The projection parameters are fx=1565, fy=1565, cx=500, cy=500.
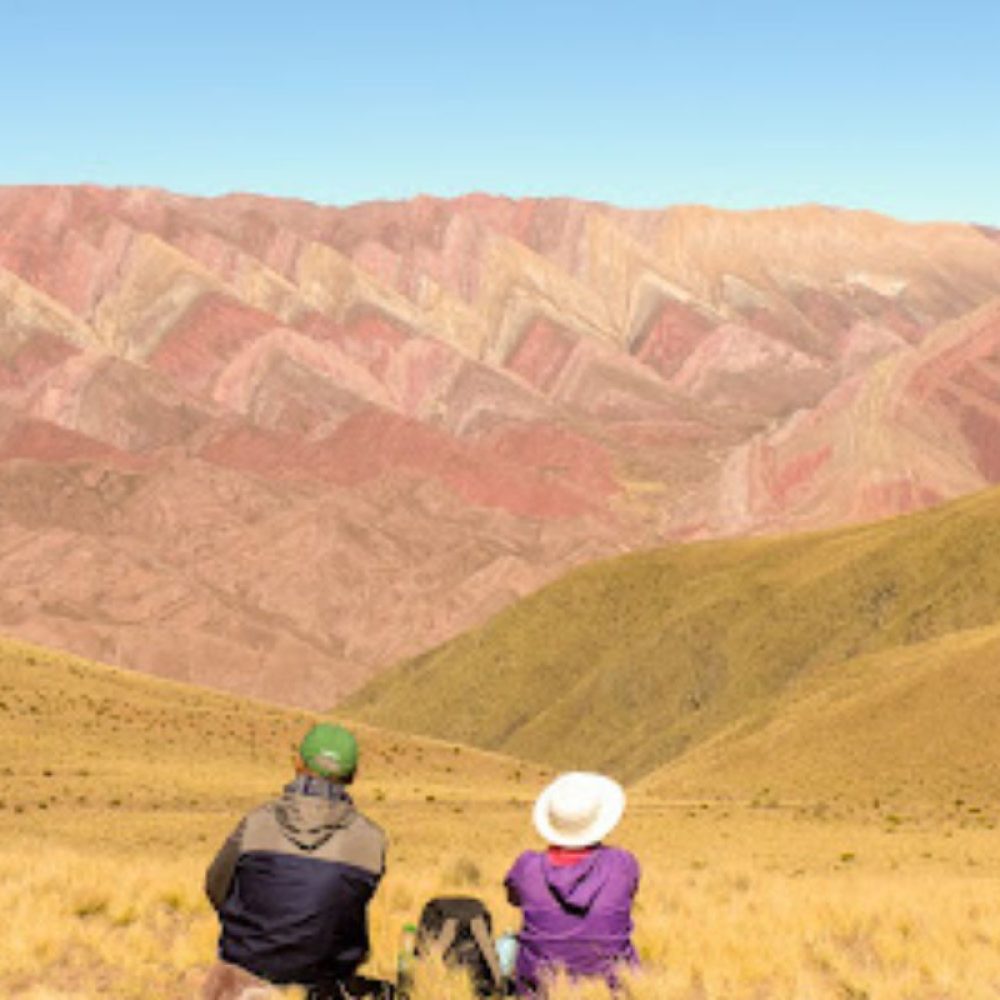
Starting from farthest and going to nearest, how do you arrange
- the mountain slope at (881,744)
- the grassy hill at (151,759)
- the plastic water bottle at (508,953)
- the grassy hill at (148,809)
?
1. the mountain slope at (881,744)
2. the grassy hill at (151,759)
3. the grassy hill at (148,809)
4. the plastic water bottle at (508,953)

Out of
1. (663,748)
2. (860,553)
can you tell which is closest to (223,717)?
(663,748)

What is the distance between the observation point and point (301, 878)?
833 cm

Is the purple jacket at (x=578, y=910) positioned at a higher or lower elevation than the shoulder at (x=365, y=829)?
lower

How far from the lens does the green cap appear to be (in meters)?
8.20

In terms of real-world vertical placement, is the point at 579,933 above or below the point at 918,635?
below

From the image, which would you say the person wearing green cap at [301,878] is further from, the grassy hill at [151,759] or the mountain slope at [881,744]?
the mountain slope at [881,744]

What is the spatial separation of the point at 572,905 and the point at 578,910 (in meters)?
0.06

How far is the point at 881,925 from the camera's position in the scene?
12969mm

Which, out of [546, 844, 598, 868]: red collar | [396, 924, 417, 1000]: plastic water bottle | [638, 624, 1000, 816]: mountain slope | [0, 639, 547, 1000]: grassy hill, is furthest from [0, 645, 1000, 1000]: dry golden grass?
[638, 624, 1000, 816]: mountain slope

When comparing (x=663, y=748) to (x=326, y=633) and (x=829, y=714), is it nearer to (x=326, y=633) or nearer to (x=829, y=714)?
(x=829, y=714)

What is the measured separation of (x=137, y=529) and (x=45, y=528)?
1126 cm

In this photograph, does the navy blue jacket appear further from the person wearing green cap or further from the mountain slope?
the mountain slope

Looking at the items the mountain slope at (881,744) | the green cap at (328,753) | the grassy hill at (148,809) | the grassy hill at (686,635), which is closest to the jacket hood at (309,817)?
the green cap at (328,753)

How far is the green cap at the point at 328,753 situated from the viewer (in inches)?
323
